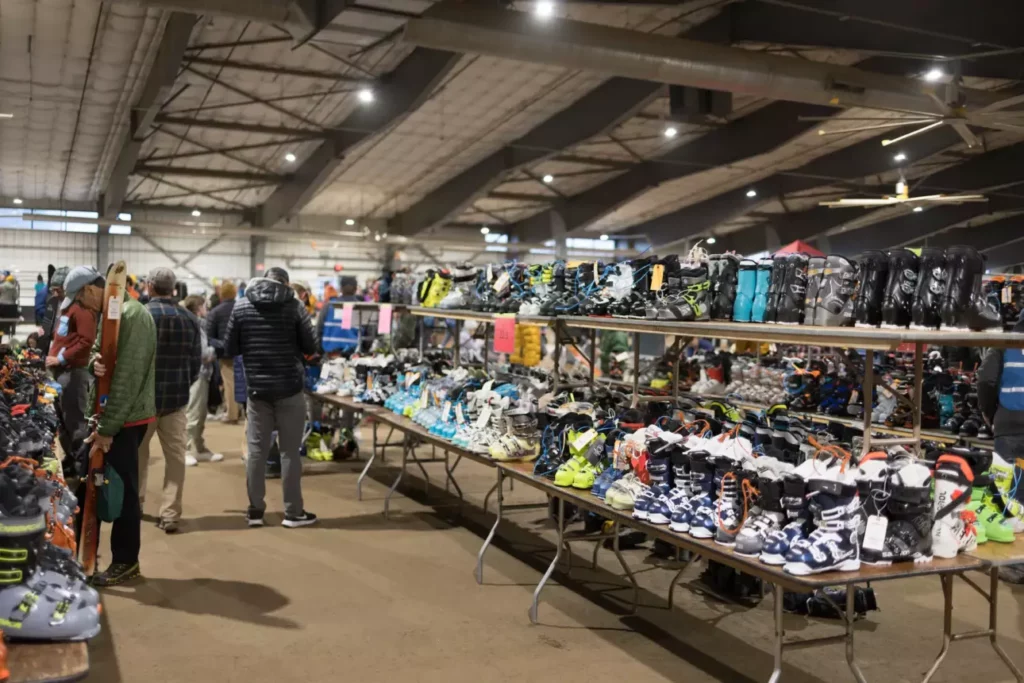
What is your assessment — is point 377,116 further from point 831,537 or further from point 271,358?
point 831,537

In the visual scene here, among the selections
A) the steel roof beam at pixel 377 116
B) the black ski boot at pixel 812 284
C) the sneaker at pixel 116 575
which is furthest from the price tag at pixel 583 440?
the steel roof beam at pixel 377 116

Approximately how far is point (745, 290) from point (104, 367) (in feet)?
10.7

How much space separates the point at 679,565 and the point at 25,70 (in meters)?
10.6

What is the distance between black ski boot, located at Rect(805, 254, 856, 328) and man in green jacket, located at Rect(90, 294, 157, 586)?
11.2 ft

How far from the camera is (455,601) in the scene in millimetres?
4781

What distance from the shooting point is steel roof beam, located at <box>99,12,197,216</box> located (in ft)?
32.6

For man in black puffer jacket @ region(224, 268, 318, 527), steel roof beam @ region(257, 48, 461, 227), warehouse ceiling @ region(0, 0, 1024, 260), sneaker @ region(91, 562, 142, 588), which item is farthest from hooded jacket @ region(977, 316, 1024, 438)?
steel roof beam @ region(257, 48, 461, 227)

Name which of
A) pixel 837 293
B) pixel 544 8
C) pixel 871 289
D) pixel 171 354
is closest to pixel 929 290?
pixel 871 289

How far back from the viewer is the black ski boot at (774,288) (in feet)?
12.9

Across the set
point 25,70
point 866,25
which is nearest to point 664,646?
point 866,25

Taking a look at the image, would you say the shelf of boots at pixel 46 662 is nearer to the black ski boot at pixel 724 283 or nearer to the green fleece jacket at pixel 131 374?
the green fleece jacket at pixel 131 374

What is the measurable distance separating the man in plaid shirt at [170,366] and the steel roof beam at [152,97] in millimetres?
5200

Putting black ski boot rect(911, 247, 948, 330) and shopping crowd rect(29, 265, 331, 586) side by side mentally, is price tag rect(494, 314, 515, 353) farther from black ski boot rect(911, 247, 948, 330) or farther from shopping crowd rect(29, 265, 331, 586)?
black ski boot rect(911, 247, 948, 330)

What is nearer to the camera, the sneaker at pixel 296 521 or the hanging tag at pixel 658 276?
the hanging tag at pixel 658 276
